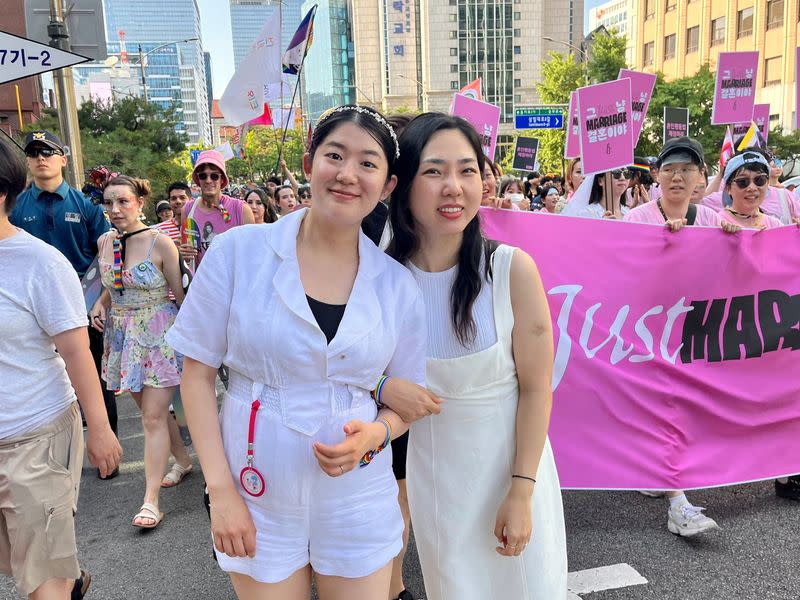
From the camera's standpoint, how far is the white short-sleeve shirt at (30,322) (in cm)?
198

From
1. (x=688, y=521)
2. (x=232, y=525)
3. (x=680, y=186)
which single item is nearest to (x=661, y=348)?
(x=688, y=521)

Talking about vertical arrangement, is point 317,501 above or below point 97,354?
above

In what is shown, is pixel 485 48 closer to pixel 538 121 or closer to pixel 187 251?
pixel 538 121

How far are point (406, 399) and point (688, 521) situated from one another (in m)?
2.23

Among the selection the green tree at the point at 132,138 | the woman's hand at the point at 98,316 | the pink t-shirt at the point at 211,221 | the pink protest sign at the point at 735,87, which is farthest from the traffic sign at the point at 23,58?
the green tree at the point at 132,138

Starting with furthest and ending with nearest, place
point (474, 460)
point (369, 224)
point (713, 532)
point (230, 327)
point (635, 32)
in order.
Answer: point (635, 32) → point (713, 532) → point (369, 224) → point (474, 460) → point (230, 327)

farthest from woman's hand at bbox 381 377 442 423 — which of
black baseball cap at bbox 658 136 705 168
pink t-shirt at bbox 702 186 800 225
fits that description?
pink t-shirt at bbox 702 186 800 225

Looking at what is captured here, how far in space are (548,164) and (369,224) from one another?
3201 centimetres

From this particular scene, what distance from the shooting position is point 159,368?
148 inches

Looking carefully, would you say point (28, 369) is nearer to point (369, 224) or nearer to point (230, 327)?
point (230, 327)

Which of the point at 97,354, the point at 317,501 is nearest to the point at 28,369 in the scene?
the point at 317,501

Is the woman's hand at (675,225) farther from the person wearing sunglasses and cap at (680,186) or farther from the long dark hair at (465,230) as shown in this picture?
the long dark hair at (465,230)

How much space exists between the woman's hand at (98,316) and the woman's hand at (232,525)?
287 centimetres

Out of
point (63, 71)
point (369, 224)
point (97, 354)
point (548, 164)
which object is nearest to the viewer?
point (369, 224)
